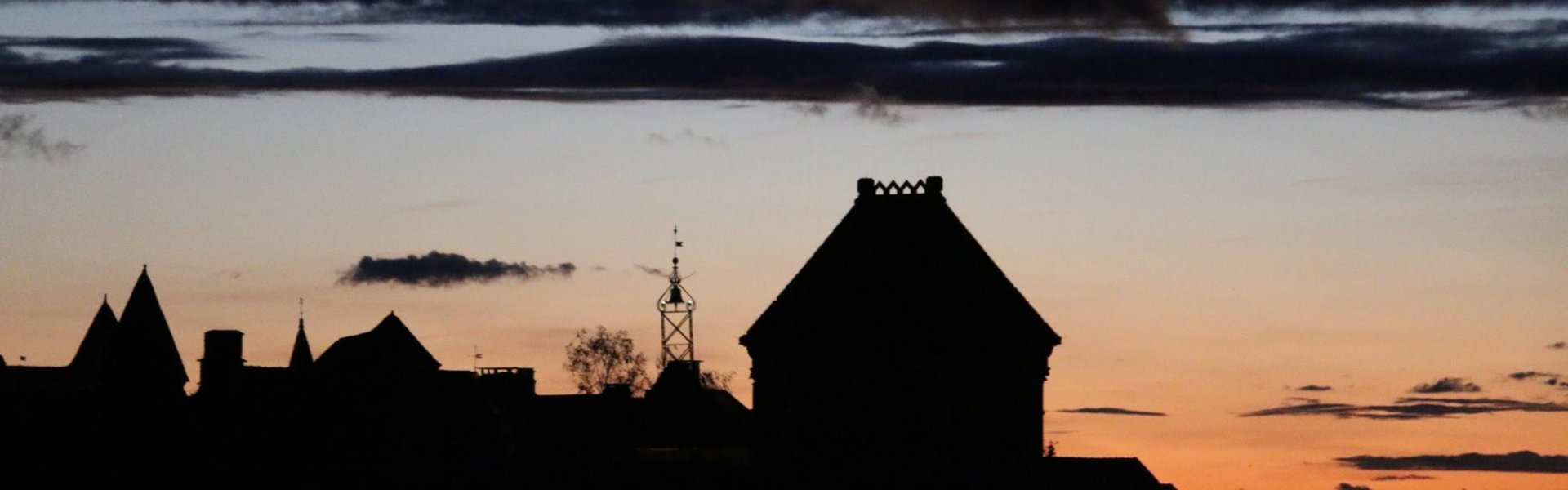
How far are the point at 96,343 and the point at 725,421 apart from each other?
30626 mm

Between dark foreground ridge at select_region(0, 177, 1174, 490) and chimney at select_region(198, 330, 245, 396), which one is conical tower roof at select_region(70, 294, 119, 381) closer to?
dark foreground ridge at select_region(0, 177, 1174, 490)

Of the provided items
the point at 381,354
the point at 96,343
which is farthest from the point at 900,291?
the point at 96,343

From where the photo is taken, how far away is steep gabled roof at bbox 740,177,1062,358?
7031cm

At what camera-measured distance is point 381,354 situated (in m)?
88.4

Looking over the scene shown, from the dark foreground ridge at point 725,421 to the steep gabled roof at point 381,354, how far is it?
95 mm

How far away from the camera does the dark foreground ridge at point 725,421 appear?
70.1 meters

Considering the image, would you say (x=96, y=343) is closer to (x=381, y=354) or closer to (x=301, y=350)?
(x=301, y=350)

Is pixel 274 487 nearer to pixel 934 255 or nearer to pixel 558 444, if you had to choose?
pixel 558 444

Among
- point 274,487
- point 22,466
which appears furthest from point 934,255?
A: point 22,466

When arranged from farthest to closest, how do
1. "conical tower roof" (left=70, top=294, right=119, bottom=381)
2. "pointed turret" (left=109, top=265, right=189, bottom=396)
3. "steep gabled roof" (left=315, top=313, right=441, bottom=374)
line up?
1. "conical tower roof" (left=70, top=294, right=119, bottom=381)
2. "pointed turret" (left=109, top=265, right=189, bottom=396)
3. "steep gabled roof" (left=315, top=313, right=441, bottom=374)

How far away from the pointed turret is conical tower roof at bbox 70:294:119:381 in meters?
5.56

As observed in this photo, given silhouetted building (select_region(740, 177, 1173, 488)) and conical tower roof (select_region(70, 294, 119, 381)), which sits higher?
conical tower roof (select_region(70, 294, 119, 381))

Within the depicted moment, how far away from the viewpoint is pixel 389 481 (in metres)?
80.7

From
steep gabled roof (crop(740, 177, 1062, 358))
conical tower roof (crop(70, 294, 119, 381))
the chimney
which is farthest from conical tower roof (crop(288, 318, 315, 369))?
steep gabled roof (crop(740, 177, 1062, 358))
